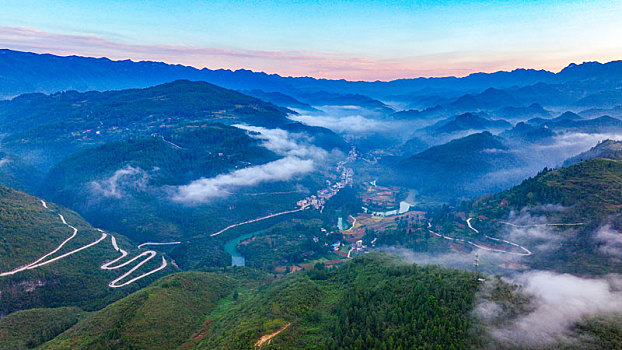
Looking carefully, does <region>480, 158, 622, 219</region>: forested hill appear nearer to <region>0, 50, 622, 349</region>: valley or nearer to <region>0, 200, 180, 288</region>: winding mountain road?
<region>0, 50, 622, 349</region>: valley

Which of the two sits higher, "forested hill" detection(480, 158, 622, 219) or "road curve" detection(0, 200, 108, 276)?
"forested hill" detection(480, 158, 622, 219)

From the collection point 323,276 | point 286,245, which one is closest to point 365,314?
point 323,276

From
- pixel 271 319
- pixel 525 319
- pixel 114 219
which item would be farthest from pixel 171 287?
pixel 114 219

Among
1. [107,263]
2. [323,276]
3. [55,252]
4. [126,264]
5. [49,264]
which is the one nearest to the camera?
[323,276]

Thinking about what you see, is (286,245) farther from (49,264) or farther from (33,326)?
(33,326)

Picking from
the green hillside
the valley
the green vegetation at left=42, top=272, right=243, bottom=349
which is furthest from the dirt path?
the green hillside

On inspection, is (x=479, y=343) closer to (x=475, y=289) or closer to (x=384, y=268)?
(x=475, y=289)

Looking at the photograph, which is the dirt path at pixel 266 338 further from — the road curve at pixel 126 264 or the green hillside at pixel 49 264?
the road curve at pixel 126 264

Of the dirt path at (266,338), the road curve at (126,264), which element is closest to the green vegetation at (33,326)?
the road curve at (126,264)
